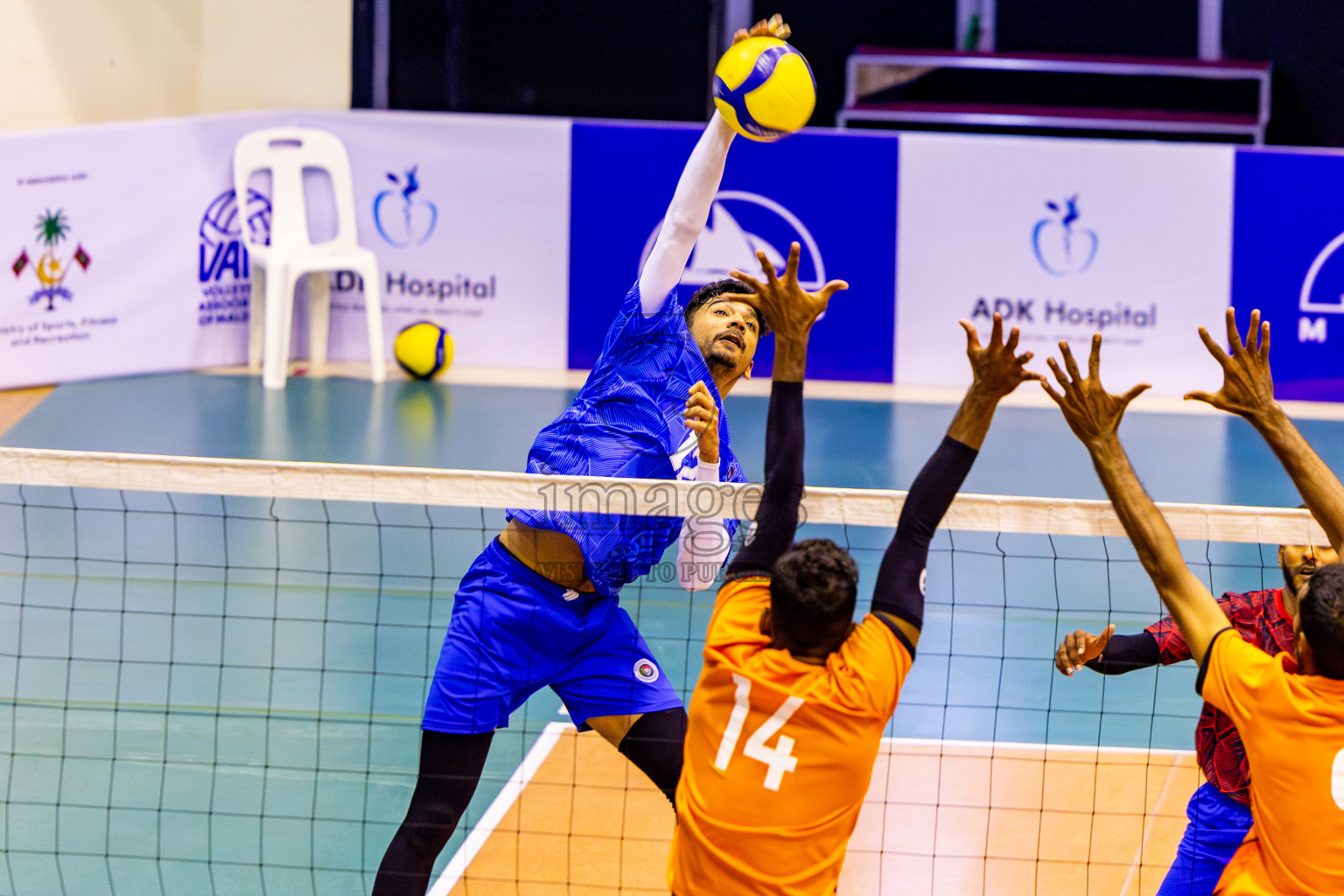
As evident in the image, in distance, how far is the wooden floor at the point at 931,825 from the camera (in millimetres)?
5035

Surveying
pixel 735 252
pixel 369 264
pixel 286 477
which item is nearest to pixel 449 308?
pixel 369 264

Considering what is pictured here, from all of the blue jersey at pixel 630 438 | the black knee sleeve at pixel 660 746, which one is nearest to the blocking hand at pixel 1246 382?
the blue jersey at pixel 630 438

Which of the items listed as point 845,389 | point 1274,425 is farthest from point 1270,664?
point 845,389

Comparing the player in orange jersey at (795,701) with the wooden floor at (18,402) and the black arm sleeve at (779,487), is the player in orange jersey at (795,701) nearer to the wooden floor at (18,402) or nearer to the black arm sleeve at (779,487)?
the black arm sleeve at (779,487)

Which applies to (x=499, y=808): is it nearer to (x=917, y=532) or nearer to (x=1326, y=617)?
(x=917, y=532)

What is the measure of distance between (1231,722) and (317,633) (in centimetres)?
470

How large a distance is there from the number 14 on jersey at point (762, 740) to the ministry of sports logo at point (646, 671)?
4.44 feet

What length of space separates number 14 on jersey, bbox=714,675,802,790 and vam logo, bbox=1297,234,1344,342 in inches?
431

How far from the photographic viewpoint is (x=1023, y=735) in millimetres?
6336

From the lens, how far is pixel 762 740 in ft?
9.79

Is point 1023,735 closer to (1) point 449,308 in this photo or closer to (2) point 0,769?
(2) point 0,769

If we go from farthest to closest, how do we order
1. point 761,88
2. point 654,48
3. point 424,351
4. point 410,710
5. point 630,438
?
1. point 654,48
2. point 424,351
3. point 410,710
4. point 630,438
5. point 761,88

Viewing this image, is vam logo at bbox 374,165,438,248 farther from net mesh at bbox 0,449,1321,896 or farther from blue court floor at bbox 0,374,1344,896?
net mesh at bbox 0,449,1321,896

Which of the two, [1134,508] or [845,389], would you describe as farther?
[845,389]
